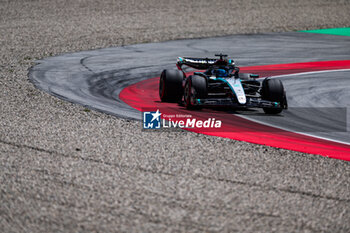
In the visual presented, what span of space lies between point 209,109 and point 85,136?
3332mm

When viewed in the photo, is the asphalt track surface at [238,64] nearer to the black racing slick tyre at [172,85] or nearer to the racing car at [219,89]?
the racing car at [219,89]

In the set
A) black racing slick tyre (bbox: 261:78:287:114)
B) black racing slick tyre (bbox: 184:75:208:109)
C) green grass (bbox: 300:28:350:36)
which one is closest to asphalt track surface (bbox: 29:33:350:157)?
black racing slick tyre (bbox: 261:78:287:114)

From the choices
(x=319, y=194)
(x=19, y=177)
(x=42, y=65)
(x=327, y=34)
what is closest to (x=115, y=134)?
(x=19, y=177)

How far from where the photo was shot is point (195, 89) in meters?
11.2

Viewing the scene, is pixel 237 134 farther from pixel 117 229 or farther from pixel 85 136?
pixel 117 229

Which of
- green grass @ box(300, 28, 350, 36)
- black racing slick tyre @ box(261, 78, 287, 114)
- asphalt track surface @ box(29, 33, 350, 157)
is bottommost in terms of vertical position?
asphalt track surface @ box(29, 33, 350, 157)

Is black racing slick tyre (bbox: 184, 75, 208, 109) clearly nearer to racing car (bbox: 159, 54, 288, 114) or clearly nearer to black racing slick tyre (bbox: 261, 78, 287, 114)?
racing car (bbox: 159, 54, 288, 114)

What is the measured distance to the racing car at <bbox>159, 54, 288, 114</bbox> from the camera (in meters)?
11.2

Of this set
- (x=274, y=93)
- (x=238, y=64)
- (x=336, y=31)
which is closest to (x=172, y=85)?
(x=274, y=93)

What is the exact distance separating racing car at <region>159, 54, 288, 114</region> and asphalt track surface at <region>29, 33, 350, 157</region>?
36 cm

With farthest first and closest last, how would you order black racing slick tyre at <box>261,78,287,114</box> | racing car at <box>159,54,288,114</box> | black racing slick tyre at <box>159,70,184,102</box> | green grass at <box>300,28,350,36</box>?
green grass at <box>300,28,350,36</box> < black racing slick tyre at <box>159,70,184,102</box> < black racing slick tyre at <box>261,78,287,114</box> < racing car at <box>159,54,288,114</box>

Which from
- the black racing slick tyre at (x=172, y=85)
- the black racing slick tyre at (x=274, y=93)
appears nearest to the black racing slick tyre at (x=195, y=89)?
the black racing slick tyre at (x=172, y=85)

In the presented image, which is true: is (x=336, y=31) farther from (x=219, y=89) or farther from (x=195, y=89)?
(x=195, y=89)

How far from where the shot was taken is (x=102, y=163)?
26.1ft
